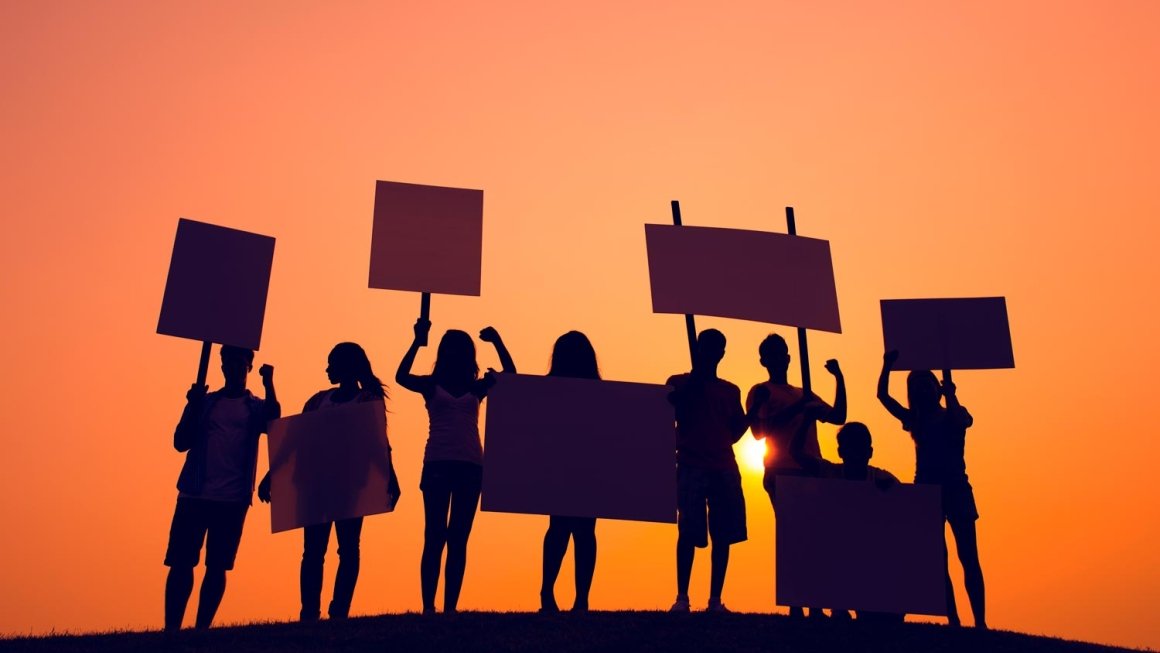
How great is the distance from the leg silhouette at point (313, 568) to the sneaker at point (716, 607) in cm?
338

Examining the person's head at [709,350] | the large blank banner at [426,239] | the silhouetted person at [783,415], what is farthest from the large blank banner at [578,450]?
the large blank banner at [426,239]

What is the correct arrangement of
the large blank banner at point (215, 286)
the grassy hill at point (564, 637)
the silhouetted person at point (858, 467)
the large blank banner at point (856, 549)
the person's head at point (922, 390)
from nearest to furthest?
the grassy hill at point (564, 637) < the large blank banner at point (856, 549) < the silhouetted person at point (858, 467) < the large blank banner at point (215, 286) < the person's head at point (922, 390)

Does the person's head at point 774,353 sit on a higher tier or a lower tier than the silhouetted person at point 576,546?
higher

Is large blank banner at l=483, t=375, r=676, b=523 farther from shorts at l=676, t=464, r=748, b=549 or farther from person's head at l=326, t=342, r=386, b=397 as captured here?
person's head at l=326, t=342, r=386, b=397

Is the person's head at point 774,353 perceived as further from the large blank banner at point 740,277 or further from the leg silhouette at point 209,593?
the leg silhouette at point 209,593

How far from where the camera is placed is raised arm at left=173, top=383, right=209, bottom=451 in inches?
498

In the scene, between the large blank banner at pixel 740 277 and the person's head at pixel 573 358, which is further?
the large blank banner at pixel 740 277

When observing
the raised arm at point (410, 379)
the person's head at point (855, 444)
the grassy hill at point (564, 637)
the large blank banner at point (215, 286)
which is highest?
the large blank banner at point (215, 286)

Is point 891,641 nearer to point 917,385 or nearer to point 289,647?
point 917,385

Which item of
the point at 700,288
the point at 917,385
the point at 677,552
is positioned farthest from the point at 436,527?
the point at 917,385

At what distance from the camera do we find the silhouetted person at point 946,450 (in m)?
13.4

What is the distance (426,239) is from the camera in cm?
1306

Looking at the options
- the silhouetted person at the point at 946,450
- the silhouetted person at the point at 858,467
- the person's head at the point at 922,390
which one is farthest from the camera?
the person's head at the point at 922,390

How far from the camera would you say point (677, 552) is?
12586 mm
